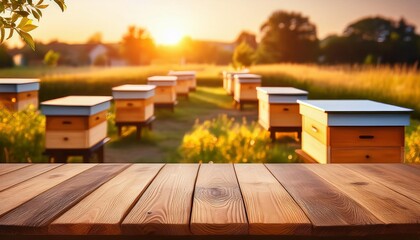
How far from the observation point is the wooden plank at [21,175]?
1.56 meters

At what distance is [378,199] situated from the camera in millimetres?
1342

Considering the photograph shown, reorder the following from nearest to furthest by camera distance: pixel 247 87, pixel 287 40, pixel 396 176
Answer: pixel 396 176 < pixel 247 87 < pixel 287 40

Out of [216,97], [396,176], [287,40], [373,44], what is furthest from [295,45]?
[396,176]

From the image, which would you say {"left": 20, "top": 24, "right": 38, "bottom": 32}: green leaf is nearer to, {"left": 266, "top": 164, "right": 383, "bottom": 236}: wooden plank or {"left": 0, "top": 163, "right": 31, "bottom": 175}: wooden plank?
{"left": 0, "top": 163, "right": 31, "bottom": 175}: wooden plank

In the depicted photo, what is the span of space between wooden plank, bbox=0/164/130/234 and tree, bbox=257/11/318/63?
30091 mm

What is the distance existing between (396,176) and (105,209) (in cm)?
110

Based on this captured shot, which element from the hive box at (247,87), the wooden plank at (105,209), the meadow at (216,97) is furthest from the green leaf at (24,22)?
the hive box at (247,87)

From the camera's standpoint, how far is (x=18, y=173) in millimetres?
1729

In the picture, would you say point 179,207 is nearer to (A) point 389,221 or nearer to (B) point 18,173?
(A) point 389,221

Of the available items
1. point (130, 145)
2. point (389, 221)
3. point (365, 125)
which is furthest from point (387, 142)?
point (130, 145)

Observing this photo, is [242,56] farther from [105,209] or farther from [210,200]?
[105,209]

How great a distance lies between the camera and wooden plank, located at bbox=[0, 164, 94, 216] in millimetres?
1309

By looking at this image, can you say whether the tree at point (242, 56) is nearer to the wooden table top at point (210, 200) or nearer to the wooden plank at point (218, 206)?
the wooden table top at point (210, 200)

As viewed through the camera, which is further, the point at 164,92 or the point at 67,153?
the point at 164,92
